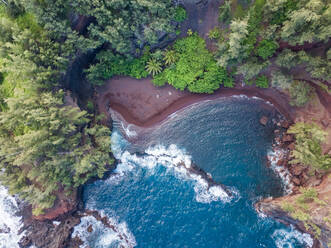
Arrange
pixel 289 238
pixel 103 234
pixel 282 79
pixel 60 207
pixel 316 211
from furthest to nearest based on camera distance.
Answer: pixel 103 234 → pixel 60 207 → pixel 289 238 → pixel 282 79 → pixel 316 211

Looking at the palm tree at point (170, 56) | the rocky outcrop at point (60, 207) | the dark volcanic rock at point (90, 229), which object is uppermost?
the palm tree at point (170, 56)

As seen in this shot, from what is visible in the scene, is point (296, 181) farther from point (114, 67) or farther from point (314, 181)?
point (114, 67)

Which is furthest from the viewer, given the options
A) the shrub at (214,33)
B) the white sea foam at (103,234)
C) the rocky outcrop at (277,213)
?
the white sea foam at (103,234)

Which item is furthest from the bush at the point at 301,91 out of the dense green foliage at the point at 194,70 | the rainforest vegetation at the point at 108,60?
the dense green foliage at the point at 194,70

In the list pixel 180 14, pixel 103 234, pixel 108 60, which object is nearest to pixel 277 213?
pixel 103 234

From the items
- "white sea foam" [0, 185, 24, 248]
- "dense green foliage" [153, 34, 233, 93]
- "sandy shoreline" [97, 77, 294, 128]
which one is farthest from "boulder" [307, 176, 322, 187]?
"white sea foam" [0, 185, 24, 248]

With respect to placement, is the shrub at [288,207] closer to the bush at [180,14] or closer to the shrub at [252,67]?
the shrub at [252,67]
